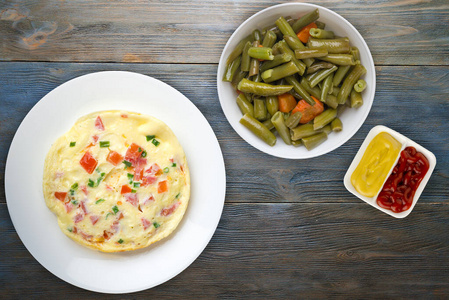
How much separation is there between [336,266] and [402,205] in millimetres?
601

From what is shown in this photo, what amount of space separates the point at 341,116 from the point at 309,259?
0.97 meters

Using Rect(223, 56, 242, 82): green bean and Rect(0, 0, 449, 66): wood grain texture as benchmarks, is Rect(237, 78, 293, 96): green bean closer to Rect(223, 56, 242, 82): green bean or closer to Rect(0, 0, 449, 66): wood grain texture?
Rect(223, 56, 242, 82): green bean

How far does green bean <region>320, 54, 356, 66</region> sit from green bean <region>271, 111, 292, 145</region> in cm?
40

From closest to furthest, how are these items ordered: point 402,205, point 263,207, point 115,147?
point 115,147 < point 402,205 < point 263,207

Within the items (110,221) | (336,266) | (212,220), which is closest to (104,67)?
(110,221)

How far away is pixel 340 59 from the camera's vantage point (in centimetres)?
204

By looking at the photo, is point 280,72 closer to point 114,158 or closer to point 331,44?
point 331,44

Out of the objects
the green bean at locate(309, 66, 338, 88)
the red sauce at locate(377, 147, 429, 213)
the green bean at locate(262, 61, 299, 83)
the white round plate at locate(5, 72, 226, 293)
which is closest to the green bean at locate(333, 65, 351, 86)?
the green bean at locate(309, 66, 338, 88)

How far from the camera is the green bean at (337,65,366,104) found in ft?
6.81

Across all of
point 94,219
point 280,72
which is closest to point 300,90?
point 280,72

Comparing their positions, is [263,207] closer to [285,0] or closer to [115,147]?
[115,147]

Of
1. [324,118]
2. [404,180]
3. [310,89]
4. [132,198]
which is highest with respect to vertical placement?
[310,89]

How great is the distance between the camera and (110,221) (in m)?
2.10

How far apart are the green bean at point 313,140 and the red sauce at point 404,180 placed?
50 centimetres
